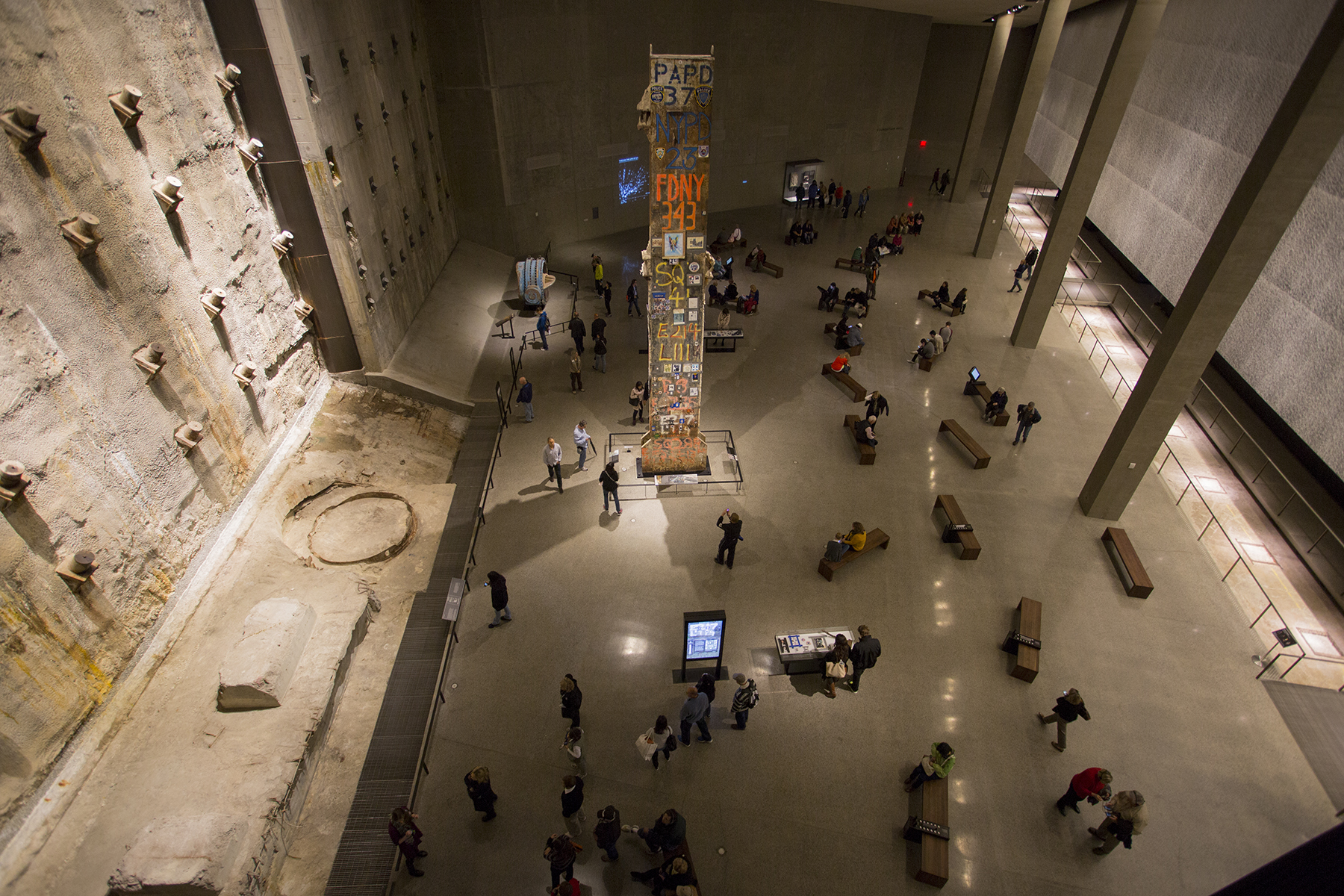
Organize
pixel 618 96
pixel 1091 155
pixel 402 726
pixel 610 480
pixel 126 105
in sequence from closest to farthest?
1. pixel 126 105
2. pixel 402 726
3. pixel 610 480
4. pixel 1091 155
5. pixel 618 96

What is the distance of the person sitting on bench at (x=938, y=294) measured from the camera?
20094 millimetres

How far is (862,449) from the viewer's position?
13953 millimetres

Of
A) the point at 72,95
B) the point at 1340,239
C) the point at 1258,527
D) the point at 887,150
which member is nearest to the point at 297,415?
the point at 72,95

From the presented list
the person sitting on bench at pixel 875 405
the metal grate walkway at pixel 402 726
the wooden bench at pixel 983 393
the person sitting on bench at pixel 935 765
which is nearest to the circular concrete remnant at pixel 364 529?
the metal grate walkway at pixel 402 726

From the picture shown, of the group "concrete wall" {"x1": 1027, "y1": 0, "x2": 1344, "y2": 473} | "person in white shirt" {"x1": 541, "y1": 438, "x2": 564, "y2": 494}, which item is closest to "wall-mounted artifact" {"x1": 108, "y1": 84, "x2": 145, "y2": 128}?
"person in white shirt" {"x1": 541, "y1": 438, "x2": 564, "y2": 494}

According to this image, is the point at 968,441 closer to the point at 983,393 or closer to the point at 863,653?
the point at 983,393

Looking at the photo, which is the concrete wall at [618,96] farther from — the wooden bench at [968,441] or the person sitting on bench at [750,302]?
the wooden bench at [968,441]

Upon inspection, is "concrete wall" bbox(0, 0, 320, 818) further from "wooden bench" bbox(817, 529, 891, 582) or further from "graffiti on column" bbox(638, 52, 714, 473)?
"wooden bench" bbox(817, 529, 891, 582)

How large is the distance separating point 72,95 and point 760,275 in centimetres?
1790

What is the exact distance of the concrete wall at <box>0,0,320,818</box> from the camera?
267 inches

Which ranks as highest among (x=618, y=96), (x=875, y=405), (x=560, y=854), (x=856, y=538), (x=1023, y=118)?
(x=1023, y=118)

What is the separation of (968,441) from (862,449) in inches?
92.2

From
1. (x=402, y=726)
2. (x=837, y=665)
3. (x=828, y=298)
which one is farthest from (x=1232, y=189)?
(x=402, y=726)

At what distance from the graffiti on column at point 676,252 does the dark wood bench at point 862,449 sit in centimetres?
334
